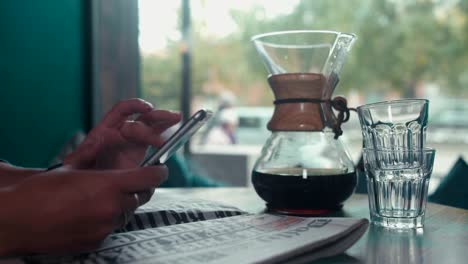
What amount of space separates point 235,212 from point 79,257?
263 millimetres

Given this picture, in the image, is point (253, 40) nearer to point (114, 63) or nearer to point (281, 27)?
point (114, 63)

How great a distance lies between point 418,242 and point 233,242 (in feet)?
0.78

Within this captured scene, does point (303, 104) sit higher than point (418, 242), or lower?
higher

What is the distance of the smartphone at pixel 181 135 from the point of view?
0.50m

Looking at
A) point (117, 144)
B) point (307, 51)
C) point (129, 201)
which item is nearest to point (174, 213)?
point (117, 144)

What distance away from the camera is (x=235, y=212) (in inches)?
26.9

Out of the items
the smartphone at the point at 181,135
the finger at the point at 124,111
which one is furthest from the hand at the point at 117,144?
the smartphone at the point at 181,135

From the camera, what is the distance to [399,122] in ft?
2.22

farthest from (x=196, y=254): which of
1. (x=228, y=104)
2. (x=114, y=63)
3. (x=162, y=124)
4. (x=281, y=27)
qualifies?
(x=281, y=27)

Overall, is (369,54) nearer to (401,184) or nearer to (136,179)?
(401,184)

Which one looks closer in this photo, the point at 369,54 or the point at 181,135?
the point at 181,135

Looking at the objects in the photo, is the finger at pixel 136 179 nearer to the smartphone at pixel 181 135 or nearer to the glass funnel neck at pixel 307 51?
the smartphone at pixel 181 135

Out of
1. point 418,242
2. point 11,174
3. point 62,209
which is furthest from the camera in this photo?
point 11,174

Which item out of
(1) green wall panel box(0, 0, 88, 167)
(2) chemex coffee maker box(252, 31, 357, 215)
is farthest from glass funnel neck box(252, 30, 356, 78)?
(1) green wall panel box(0, 0, 88, 167)
